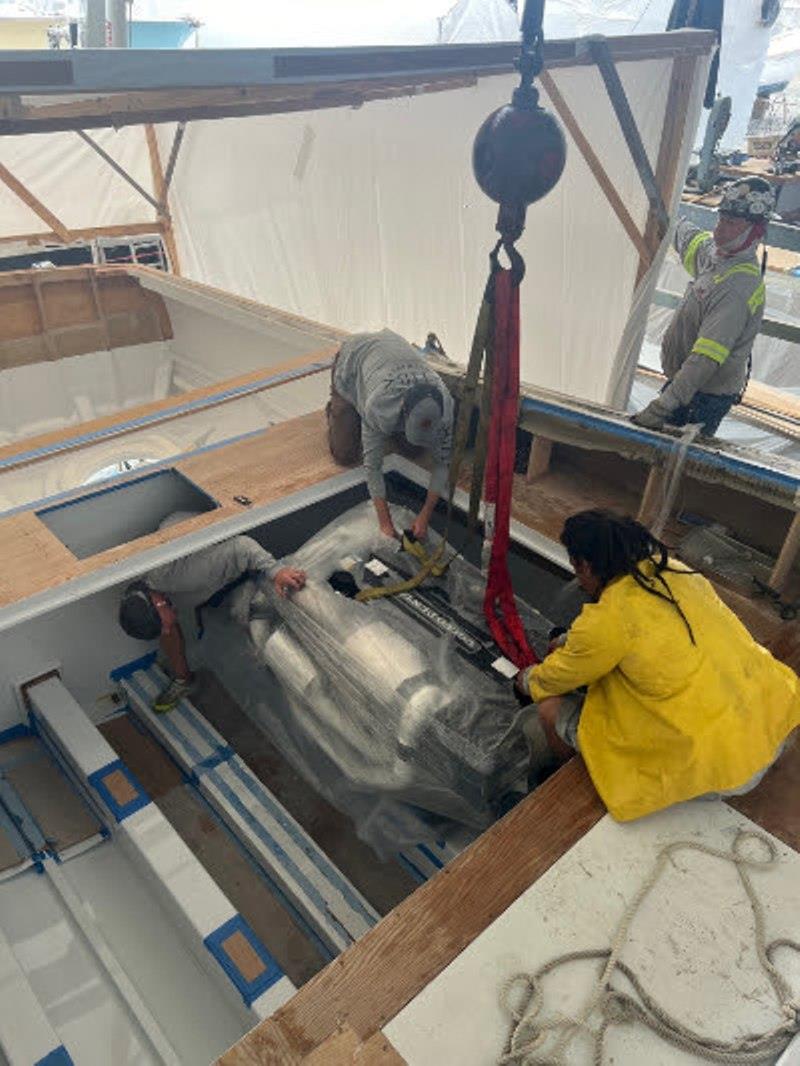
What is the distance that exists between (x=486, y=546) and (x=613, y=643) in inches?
40.4

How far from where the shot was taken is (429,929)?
Result: 6.25 feet

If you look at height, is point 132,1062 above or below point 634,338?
below

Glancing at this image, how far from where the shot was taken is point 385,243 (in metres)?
6.69

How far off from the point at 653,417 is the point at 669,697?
5.21 feet

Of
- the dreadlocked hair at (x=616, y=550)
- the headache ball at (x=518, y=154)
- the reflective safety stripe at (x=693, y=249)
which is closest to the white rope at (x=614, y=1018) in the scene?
the dreadlocked hair at (x=616, y=550)

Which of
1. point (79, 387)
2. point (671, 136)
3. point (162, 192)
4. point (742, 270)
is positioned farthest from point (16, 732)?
point (162, 192)

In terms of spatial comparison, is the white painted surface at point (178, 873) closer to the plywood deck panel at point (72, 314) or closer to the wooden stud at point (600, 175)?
the wooden stud at point (600, 175)

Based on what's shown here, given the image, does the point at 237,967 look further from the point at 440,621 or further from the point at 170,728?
the point at 440,621

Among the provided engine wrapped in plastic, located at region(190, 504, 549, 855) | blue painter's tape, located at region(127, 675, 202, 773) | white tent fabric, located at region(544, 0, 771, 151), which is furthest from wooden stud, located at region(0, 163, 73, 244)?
white tent fabric, located at region(544, 0, 771, 151)

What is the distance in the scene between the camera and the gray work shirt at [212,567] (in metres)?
3.54

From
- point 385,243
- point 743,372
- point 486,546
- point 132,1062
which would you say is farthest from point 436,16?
point 132,1062

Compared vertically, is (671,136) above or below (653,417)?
above

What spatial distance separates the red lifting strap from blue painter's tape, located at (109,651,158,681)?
2.04 metres

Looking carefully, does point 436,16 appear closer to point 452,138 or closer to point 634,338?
point 452,138
